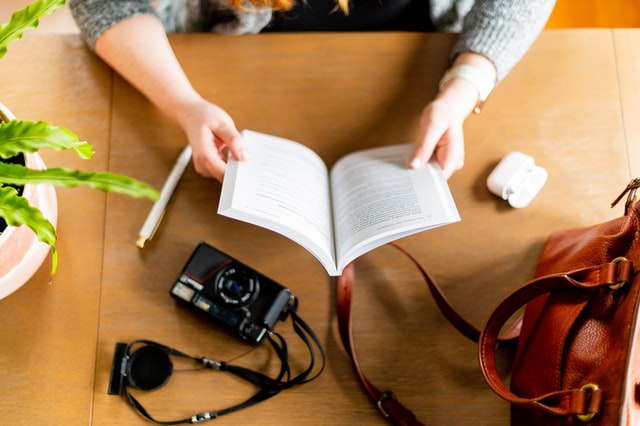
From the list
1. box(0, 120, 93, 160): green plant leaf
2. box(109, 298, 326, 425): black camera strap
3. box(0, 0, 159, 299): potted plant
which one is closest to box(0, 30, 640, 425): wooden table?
box(109, 298, 326, 425): black camera strap

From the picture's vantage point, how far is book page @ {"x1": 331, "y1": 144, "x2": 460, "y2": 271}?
700mm

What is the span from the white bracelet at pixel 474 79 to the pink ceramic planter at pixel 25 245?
543mm

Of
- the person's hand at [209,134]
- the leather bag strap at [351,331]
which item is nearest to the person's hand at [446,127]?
Result: the leather bag strap at [351,331]

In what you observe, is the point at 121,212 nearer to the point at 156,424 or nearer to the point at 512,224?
the point at 156,424

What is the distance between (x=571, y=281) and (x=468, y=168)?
0.87ft

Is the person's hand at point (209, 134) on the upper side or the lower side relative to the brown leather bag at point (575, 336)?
upper

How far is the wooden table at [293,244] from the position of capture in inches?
28.9

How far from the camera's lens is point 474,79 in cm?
82

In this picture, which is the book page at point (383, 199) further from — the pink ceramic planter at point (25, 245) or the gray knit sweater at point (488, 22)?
the pink ceramic planter at point (25, 245)

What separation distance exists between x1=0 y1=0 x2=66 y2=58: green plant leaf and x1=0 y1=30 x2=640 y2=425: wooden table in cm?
30

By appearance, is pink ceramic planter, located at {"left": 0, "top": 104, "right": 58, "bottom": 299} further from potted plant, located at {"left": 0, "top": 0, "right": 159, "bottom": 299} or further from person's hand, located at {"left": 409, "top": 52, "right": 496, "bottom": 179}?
person's hand, located at {"left": 409, "top": 52, "right": 496, "bottom": 179}

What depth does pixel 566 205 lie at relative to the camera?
0.81 meters

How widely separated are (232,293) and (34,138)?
0.34 metres

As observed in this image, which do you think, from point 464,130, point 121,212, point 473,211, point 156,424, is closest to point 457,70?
point 464,130
